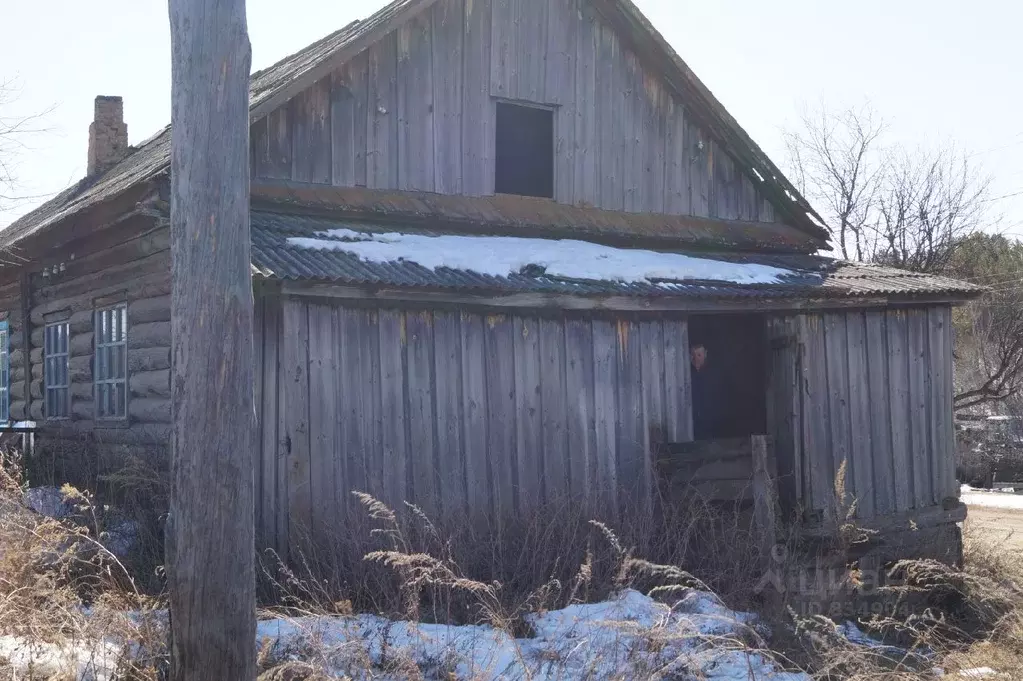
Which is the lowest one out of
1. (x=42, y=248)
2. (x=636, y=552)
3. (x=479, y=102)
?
(x=636, y=552)

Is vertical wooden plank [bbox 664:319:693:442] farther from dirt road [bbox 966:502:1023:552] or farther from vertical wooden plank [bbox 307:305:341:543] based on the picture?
dirt road [bbox 966:502:1023:552]

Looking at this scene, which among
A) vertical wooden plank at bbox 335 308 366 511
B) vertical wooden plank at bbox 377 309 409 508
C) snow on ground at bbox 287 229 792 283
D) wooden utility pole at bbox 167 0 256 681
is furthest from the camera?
snow on ground at bbox 287 229 792 283

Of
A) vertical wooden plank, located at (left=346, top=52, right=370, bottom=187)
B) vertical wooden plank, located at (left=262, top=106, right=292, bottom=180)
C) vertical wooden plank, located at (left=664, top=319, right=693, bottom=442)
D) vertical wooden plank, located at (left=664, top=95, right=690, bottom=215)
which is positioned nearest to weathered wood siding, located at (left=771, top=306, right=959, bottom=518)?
vertical wooden plank, located at (left=664, top=319, right=693, bottom=442)

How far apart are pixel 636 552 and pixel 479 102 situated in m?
5.40

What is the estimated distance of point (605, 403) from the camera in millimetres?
10438

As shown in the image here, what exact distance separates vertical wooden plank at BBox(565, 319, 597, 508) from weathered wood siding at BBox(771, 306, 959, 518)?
7.70 feet

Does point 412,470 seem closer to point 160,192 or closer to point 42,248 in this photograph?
point 160,192

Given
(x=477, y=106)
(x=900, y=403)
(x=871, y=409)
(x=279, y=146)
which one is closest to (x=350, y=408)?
(x=279, y=146)

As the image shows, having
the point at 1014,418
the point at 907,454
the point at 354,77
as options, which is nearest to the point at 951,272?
the point at 1014,418

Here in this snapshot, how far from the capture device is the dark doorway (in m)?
13.6

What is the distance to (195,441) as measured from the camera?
16.3 ft

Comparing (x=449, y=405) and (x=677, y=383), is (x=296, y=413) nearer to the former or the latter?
(x=449, y=405)

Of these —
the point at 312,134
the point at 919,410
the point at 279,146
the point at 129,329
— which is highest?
the point at 312,134

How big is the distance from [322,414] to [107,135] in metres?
8.85
